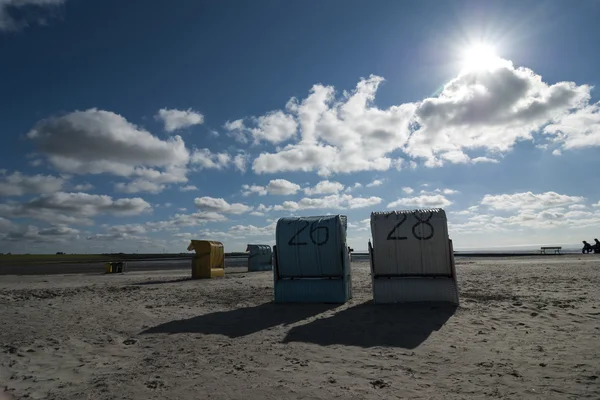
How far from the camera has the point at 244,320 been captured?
977 centimetres

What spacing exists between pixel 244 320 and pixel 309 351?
3.41 meters

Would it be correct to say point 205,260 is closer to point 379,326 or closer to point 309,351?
point 379,326

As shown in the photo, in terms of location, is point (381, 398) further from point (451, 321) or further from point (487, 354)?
point (451, 321)

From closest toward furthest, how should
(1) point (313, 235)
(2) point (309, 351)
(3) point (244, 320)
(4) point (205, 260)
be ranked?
(2) point (309, 351), (3) point (244, 320), (1) point (313, 235), (4) point (205, 260)

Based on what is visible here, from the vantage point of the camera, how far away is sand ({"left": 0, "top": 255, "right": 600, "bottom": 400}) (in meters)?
5.01

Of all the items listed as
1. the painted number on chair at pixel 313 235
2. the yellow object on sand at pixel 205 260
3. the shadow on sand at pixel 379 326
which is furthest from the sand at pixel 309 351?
the yellow object on sand at pixel 205 260

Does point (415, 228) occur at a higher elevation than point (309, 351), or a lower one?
higher

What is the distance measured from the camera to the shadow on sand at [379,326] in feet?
24.3

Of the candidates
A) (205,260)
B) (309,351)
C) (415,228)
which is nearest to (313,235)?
(415,228)

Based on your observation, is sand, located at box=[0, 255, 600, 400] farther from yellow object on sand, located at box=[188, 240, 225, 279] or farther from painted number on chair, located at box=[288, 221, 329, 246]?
yellow object on sand, located at box=[188, 240, 225, 279]

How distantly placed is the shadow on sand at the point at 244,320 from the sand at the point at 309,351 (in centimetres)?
4

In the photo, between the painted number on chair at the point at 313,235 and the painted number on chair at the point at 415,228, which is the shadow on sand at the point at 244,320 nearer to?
the painted number on chair at the point at 313,235

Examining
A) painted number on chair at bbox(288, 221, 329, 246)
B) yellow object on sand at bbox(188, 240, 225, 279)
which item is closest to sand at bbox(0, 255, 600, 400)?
painted number on chair at bbox(288, 221, 329, 246)

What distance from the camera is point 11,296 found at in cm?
1541
